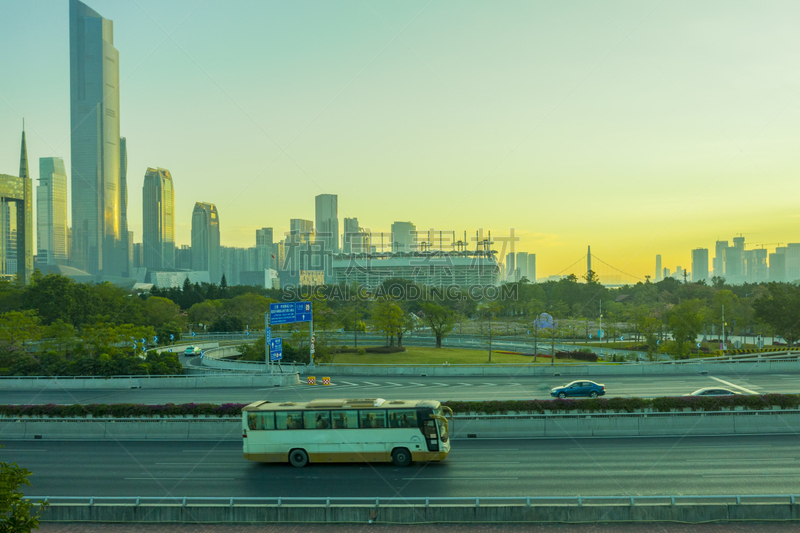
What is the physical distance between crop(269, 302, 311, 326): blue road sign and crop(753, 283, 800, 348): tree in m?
42.1

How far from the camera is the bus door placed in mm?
15859

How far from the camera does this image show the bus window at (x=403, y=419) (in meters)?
16.0

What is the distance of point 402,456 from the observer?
1588cm

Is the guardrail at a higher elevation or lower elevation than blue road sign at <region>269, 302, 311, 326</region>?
lower

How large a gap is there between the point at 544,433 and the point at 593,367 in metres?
18.4

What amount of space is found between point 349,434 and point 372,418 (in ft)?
2.84

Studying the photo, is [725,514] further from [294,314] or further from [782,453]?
[294,314]

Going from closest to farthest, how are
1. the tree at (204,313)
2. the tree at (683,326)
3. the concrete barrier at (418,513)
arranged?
the concrete barrier at (418,513)
the tree at (683,326)
the tree at (204,313)

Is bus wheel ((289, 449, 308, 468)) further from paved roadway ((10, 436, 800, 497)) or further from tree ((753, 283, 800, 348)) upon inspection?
tree ((753, 283, 800, 348))

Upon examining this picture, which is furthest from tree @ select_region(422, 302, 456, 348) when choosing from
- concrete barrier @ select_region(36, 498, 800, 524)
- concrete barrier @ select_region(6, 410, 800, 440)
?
concrete barrier @ select_region(36, 498, 800, 524)

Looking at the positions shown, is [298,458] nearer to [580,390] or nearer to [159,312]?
Answer: [580,390]

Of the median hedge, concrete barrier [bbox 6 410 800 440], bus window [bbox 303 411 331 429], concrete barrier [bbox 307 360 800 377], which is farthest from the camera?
concrete barrier [bbox 307 360 800 377]

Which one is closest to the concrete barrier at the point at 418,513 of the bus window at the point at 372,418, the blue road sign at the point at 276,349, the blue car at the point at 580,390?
the bus window at the point at 372,418

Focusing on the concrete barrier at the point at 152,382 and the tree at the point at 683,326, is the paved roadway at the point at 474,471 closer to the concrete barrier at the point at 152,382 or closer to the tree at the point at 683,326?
the concrete barrier at the point at 152,382
